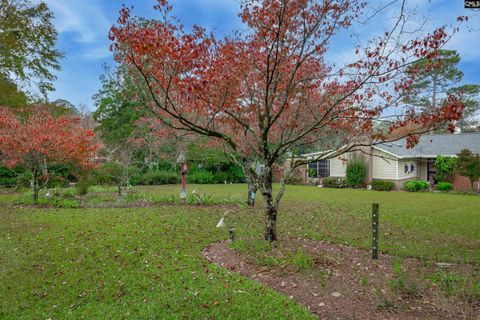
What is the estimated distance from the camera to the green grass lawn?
11.6ft

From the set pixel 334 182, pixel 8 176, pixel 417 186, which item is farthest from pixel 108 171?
pixel 417 186

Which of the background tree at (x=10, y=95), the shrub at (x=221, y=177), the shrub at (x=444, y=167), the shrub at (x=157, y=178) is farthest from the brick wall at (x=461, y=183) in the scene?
the background tree at (x=10, y=95)

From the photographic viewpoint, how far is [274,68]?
15.9ft

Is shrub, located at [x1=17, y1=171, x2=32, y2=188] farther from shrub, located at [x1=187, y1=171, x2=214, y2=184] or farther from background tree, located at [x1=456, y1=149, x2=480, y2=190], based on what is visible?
background tree, located at [x1=456, y1=149, x2=480, y2=190]

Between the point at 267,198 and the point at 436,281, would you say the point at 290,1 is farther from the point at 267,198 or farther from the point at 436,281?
the point at 436,281

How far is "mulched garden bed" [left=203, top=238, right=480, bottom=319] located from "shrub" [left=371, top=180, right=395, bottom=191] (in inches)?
568

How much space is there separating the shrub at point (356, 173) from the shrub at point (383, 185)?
3.83 ft

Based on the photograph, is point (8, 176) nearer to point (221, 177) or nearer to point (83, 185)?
point (83, 185)

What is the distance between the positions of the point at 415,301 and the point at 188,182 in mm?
20855

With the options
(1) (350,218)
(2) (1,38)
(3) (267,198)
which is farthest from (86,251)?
(2) (1,38)

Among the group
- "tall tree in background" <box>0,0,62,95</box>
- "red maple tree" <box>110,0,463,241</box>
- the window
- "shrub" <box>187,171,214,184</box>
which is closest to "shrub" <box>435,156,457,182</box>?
the window

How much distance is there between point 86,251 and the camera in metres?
5.70

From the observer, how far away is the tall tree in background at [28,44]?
53.4ft

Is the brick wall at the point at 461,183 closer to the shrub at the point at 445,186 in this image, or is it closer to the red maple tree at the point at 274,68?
the shrub at the point at 445,186
